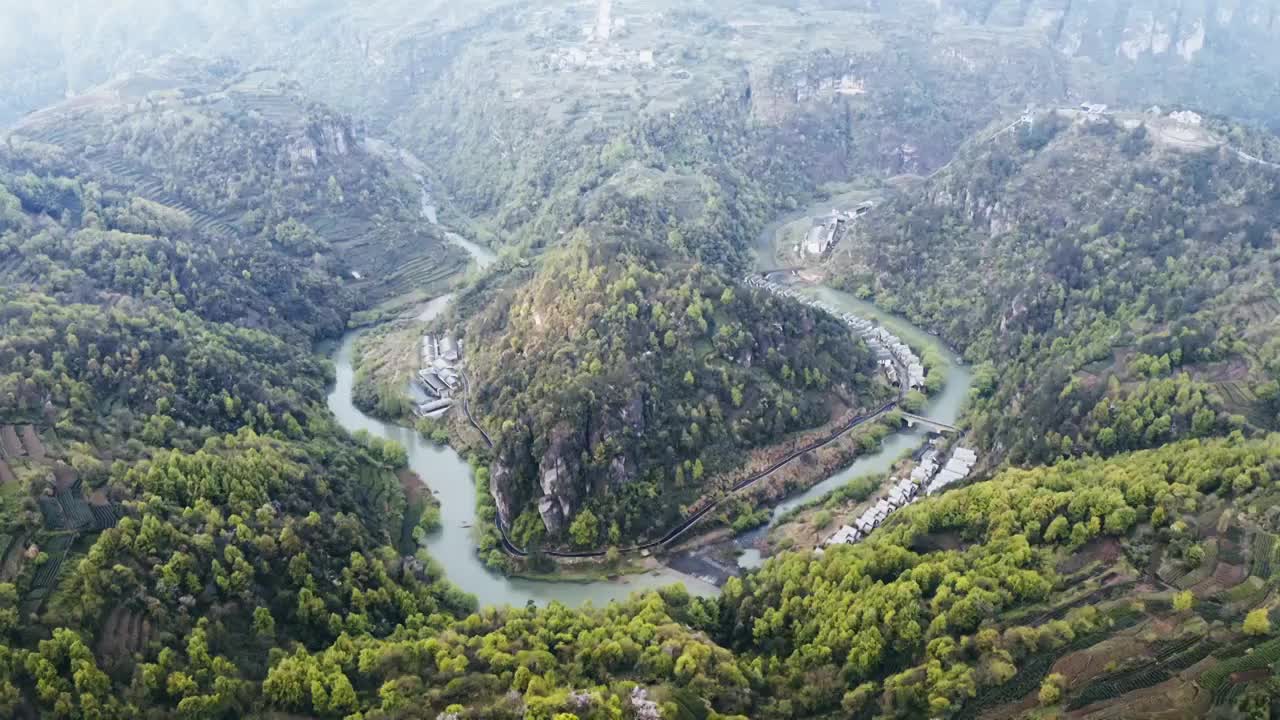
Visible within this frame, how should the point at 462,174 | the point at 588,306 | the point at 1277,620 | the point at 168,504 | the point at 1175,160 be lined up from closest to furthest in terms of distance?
the point at 1277,620 → the point at 168,504 → the point at 588,306 → the point at 1175,160 → the point at 462,174

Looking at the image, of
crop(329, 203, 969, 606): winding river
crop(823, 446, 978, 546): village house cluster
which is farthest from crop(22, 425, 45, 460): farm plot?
crop(823, 446, 978, 546): village house cluster

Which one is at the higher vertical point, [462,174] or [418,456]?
[462,174]

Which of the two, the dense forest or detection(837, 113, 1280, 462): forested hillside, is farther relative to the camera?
detection(837, 113, 1280, 462): forested hillside

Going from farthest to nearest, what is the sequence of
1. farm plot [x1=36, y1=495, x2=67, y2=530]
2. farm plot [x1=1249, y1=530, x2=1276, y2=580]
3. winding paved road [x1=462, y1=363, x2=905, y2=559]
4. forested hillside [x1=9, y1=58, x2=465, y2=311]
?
1. forested hillside [x1=9, y1=58, x2=465, y2=311]
2. winding paved road [x1=462, y1=363, x2=905, y2=559]
3. farm plot [x1=36, y1=495, x2=67, y2=530]
4. farm plot [x1=1249, y1=530, x2=1276, y2=580]

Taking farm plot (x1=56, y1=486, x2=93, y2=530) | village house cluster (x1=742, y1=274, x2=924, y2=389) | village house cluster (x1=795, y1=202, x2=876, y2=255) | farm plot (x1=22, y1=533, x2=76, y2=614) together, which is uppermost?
farm plot (x1=56, y1=486, x2=93, y2=530)

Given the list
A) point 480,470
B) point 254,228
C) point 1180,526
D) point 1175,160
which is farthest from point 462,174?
point 1180,526

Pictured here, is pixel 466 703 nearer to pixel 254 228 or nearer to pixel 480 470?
pixel 480 470

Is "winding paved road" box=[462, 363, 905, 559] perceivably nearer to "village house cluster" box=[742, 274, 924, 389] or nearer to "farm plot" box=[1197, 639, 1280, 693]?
"village house cluster" box=[742, 274, 924, 389]

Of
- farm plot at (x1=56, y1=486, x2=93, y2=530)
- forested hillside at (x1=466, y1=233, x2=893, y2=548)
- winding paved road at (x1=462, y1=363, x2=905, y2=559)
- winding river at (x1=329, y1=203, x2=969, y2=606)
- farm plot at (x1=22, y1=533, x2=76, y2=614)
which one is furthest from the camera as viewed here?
forested hillside at (x1=466, y1=233, x2=893, y2=548)
